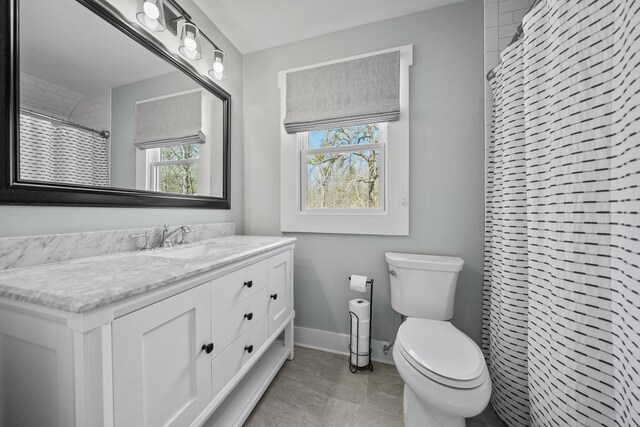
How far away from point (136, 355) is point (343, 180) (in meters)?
1.53

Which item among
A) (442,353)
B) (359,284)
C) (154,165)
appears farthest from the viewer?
(359,284)

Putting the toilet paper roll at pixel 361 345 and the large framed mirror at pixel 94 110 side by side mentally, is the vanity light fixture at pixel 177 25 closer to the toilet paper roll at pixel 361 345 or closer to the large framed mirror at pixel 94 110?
the large framed mirror at pixel 94 110

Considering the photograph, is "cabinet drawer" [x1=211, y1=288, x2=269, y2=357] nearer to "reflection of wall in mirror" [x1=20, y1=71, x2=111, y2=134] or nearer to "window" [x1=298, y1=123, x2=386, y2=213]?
"window" [x1=298, y1=123, x2=386, y2=213]

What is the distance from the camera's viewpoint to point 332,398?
136cm

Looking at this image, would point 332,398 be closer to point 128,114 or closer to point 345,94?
point 128,114

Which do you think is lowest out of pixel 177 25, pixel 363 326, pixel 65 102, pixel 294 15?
pixel 363 326

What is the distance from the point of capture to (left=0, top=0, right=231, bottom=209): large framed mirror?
819mm

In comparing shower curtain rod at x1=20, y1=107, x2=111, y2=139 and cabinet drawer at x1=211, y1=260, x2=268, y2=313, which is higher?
shower curtain rod at x1=20, y1=107, x2=111, y2=139

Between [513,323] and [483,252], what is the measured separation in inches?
19.4

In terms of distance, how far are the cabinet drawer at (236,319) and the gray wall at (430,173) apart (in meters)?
0.68

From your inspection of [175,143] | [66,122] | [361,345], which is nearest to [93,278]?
[66,122]

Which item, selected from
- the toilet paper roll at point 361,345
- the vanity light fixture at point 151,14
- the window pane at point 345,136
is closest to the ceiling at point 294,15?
the vanity light fixture at point 151,14

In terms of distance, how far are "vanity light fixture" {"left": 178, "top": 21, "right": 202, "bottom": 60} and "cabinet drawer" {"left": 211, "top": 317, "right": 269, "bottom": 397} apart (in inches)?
63.4

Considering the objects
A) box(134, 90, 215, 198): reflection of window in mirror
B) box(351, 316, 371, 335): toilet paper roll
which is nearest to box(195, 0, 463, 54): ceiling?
box(134, 90, 215, 198): reflection of window in mirror
